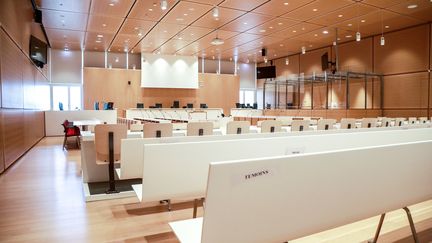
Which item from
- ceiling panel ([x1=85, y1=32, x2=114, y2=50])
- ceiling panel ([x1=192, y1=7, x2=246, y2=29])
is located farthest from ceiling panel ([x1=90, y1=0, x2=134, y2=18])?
ceiling panel ([x1=85, y1=32, x2=114, y2=50])

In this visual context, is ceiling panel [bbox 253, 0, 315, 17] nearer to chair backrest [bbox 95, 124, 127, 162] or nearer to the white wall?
chair backrest [bbox 95, 124, 127, 162]

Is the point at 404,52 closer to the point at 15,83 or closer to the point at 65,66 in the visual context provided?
the point at 15,83

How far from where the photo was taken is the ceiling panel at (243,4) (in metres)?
8.59

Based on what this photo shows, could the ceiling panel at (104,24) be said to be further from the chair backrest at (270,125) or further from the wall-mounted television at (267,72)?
the wall-mounted television at (267,72)

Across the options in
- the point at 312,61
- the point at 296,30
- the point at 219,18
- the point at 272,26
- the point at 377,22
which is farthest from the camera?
the point at 312,61

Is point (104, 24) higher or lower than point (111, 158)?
higher

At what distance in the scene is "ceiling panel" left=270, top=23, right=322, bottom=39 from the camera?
36.7ft

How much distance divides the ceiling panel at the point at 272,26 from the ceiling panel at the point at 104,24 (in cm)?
488

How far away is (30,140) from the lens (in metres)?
8.59

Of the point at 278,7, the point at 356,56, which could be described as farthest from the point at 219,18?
the point at 356,56

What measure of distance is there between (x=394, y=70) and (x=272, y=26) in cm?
550

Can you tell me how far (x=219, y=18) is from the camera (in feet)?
33.6

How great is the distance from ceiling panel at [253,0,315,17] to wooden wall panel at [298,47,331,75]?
22.2 feet

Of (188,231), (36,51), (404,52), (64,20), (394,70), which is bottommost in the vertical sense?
(188,231)
